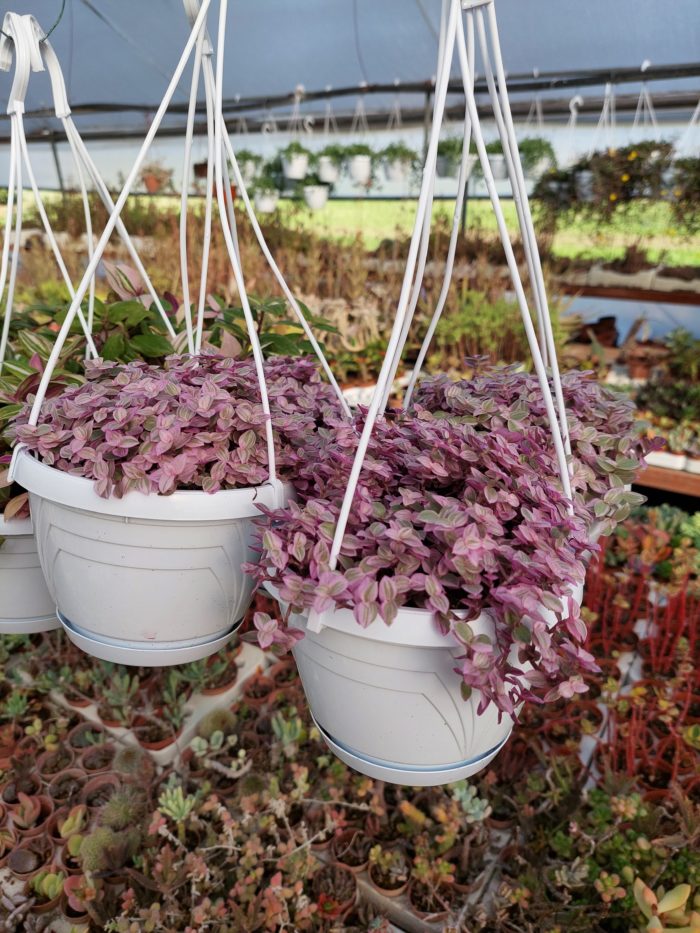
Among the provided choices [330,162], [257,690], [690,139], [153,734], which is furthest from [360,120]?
[153,734]

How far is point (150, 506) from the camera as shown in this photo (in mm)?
619

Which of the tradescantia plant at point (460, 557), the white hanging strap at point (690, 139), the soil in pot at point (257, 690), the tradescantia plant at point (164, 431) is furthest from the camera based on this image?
the white hanging strap at point (690, 139)

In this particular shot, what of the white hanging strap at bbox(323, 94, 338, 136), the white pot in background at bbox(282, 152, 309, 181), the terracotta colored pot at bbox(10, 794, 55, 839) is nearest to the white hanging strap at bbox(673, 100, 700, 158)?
the white hanging strap at bbox(323, 94, 338, 136)

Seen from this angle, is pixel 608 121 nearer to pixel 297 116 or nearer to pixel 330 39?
pixel 330 39

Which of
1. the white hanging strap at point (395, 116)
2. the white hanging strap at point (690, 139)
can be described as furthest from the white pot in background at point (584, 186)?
the white hanging strap at point (395, 116)

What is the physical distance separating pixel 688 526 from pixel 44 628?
203 centimetres

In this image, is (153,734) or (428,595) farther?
(153,734)

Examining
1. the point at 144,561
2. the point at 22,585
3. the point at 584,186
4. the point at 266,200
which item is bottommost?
the point at 22,585

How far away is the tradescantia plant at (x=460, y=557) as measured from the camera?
53cm

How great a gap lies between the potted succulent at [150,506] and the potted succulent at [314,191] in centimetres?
450

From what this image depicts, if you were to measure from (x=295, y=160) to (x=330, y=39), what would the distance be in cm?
105

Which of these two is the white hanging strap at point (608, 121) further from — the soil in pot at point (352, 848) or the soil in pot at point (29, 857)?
the soil in pot at point (29, 857)

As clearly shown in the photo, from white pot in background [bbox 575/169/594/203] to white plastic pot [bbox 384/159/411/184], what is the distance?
1.42m

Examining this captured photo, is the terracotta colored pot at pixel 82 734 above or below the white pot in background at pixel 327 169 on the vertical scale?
below
